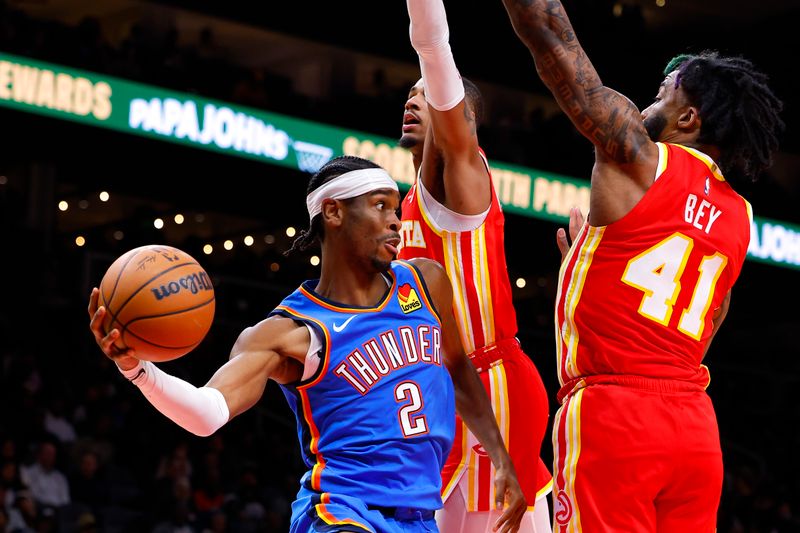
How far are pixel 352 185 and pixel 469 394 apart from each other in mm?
859

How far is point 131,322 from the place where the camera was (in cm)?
340

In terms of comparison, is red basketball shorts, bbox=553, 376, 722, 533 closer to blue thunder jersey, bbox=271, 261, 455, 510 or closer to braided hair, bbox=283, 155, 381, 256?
blue thunder jersey, bbox=271, 261, 455, 510

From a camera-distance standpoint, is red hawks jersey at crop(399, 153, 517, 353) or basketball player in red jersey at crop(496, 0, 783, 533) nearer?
basketball player in red jersey at crop(496, 0, 783, 533)

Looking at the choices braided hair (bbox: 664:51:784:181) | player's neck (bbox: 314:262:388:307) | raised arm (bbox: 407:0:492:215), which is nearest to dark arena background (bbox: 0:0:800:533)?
raised arm (bbox: 407:0:492:215)

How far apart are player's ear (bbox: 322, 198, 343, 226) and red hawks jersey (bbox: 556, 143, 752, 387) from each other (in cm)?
82

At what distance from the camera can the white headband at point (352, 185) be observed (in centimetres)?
405

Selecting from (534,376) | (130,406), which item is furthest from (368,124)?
(534,376)

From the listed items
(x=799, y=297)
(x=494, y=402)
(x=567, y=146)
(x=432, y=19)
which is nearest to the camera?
(x=432, y=19)

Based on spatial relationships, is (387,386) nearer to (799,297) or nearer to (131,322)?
(131,322)

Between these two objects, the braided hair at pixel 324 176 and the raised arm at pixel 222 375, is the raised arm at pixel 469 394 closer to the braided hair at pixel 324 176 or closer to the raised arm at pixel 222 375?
the braided hair at pixel 324 176

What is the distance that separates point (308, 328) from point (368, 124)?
471 inches

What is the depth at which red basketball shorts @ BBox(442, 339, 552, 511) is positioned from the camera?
14.8 feet

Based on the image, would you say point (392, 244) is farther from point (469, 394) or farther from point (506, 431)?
point (506, 431)

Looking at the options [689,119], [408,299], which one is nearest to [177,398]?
[408,299]
